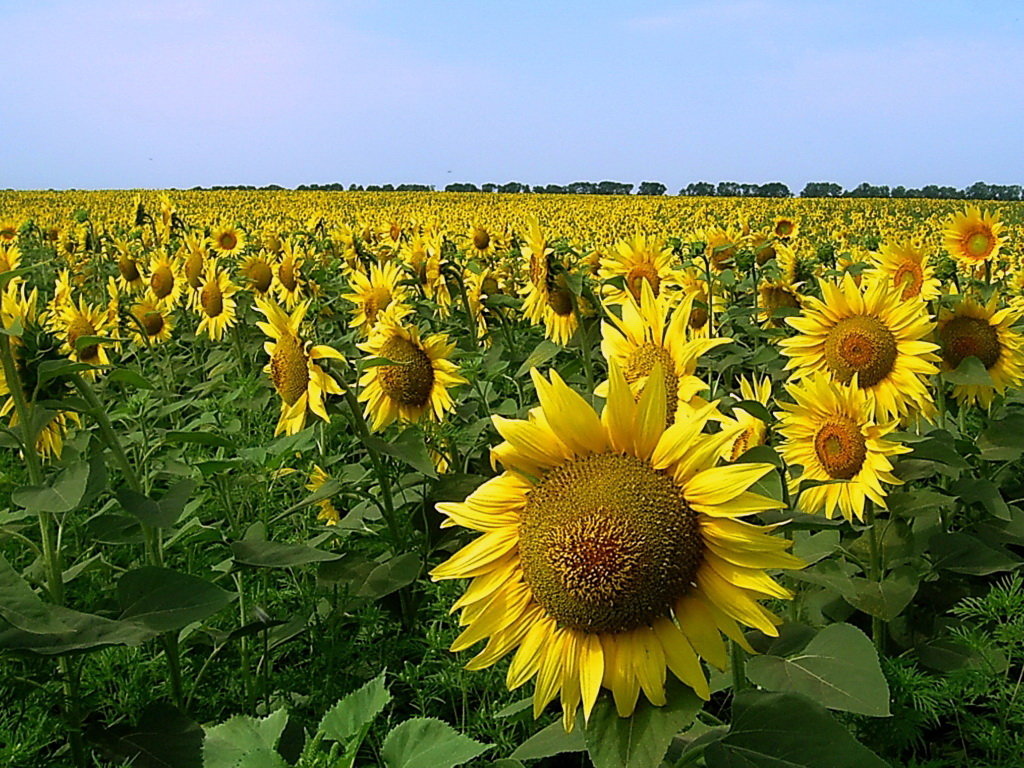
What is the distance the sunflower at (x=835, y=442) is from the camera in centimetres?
225

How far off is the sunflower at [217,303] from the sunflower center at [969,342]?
11.8 feet

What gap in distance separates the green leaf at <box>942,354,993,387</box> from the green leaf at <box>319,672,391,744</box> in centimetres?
206

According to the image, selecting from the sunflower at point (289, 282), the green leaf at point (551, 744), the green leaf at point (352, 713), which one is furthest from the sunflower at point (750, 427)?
the sunflower at point (289, 282)

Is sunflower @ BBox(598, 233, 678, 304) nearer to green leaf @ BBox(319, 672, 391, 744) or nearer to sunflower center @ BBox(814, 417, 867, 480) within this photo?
sunflower center @ BBox(814, 417, 867, 480)

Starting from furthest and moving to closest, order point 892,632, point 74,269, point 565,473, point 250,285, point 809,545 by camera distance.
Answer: point 74,269 < point 250,285 < point 892,632 < point 809,545 < point 565,473

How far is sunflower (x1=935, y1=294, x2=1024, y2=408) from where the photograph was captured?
9.10ft

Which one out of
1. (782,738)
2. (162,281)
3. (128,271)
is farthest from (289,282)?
(782,738)

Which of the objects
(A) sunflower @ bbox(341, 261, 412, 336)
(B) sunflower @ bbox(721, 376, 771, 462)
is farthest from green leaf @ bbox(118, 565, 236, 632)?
(A) sunflower @ bbox(341, 261, 412, 336)

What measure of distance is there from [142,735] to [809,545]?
4.94 ft

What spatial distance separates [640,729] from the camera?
1174 millimetres

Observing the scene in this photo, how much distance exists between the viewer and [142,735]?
165 cm

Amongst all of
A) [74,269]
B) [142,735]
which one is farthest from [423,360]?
[74,269]

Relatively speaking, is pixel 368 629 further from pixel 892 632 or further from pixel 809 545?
pixel 892 632

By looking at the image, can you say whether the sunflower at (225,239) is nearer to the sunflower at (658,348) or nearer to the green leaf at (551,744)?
the sunflower at (658,348)
